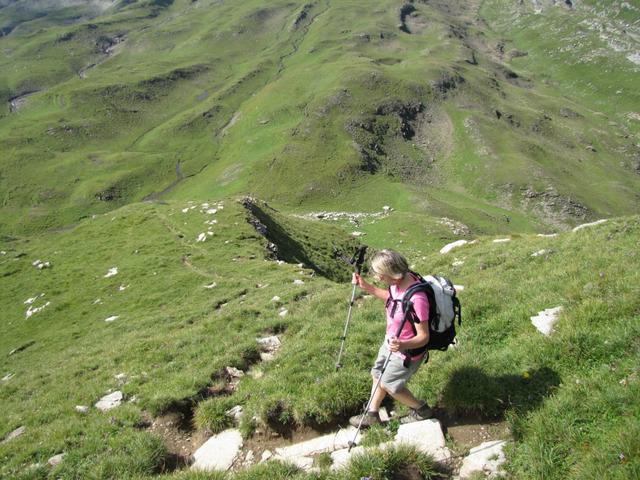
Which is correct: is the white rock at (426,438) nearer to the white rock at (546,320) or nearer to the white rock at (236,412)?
the white rock at (546,320)

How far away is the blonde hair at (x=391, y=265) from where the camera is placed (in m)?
7.30

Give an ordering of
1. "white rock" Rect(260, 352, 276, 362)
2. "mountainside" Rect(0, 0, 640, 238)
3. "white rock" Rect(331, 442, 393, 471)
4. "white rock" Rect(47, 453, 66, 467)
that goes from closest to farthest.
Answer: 1. "white rock" Rect(331, 442, 393, 471)
2. "white rock" Rect(47, 453, 66, 467)
3. "white rock" Rect(260, 352, 276, 362)
4. "mountainside" Rect(0, 0, 640, 238)

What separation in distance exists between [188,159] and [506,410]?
172m

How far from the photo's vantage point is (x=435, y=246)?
64562 millimetres

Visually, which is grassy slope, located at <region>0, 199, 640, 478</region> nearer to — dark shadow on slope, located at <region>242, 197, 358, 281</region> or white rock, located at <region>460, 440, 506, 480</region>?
white rock, located at <region>460, 440, 506, 480</region>

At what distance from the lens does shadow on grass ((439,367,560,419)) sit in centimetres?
744

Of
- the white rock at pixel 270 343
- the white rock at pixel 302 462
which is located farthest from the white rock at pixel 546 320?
the white rock at pixel 270 343

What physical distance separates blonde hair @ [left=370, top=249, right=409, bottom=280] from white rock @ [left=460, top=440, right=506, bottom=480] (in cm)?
331

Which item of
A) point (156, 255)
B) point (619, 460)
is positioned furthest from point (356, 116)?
point (619, 460)

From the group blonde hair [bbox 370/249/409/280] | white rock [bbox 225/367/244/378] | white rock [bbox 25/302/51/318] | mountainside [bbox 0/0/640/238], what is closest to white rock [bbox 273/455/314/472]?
blonde hair [bbox 370/249/409/280]

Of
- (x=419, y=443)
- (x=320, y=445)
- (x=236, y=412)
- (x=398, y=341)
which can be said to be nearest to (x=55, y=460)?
(x=236, y=412)

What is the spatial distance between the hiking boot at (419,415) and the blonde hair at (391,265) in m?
2.80

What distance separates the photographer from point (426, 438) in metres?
7.39

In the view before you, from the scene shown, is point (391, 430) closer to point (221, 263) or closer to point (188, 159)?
point (221, 263)
